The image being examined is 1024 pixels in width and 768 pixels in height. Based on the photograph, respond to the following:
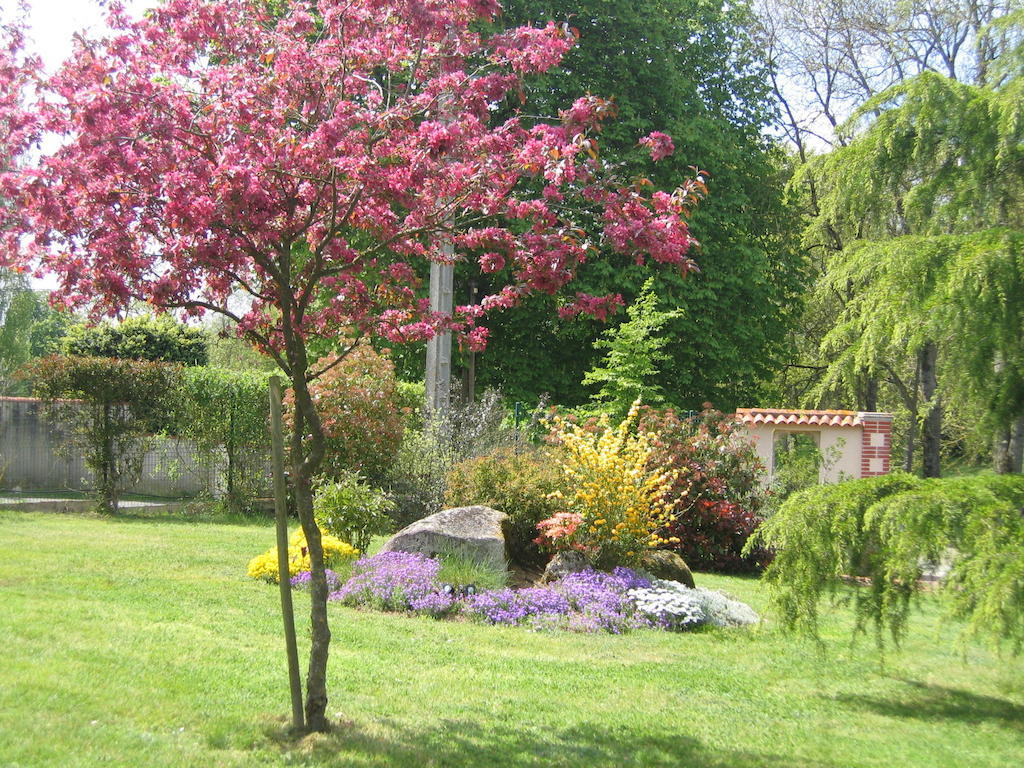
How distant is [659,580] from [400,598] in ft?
9.11

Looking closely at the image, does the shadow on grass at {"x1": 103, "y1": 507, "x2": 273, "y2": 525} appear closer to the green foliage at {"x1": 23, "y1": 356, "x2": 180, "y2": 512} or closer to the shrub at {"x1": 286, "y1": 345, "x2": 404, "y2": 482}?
the green foliage at {"x1": 23, "y1": 356, "x2": 180, "y2": 512}

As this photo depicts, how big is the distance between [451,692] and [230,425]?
12.2m

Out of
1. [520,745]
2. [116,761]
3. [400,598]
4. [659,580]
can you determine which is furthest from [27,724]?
[659,580]

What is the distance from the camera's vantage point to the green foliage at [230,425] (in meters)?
17.3

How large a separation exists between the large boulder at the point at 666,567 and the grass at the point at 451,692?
5.39 ft

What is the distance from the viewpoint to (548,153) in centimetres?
526

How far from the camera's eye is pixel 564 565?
33.8 ft

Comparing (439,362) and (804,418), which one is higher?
(439,362)

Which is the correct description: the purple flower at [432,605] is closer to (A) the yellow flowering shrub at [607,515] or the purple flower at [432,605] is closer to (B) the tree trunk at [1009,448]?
(A) the yellow flowering shrub at [607,515]

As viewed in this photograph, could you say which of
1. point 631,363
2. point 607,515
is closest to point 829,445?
point 631,363

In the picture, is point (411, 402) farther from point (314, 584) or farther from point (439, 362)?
point (314, 584)

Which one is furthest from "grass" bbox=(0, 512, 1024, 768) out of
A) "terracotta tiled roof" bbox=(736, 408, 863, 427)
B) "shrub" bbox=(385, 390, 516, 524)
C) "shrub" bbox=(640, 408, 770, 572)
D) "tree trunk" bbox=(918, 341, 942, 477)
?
"tree trunk" bbox=(918, 341, 942, 477)

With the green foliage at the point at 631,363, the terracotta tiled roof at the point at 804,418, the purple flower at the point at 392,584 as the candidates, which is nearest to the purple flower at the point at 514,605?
the purple flower at the point at 392,584

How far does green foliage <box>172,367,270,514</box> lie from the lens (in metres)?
17.3
